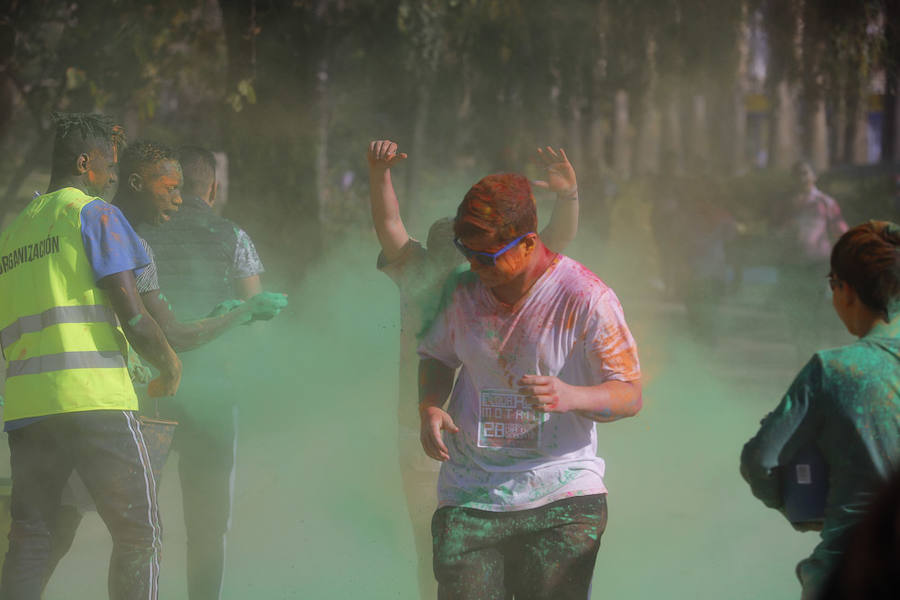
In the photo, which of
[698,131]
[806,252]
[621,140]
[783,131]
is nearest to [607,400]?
[806,252]

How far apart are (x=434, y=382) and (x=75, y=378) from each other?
102 cm

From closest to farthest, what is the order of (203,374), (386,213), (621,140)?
(386,213) → (203,374) → (621,140)

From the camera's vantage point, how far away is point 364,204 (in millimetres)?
13422

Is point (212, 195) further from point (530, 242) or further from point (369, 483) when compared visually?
point (369, 483)

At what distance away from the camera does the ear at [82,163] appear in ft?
10.6

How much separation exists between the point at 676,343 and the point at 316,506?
592 cm

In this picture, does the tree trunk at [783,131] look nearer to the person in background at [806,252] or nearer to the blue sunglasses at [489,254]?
the person in background at [806,252]

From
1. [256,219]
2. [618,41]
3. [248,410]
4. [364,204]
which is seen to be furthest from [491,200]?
[364,204]

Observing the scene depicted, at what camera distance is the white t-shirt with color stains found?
9.15ft

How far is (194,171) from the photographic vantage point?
166 inches

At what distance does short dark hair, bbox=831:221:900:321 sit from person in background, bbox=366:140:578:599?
1.10 m

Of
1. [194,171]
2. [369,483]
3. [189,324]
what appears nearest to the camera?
[189,324]

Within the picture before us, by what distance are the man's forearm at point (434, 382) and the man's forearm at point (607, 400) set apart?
447mm

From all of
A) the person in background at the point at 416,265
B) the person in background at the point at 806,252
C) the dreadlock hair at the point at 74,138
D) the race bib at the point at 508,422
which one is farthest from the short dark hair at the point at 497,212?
the person in background at the point at 806,252
